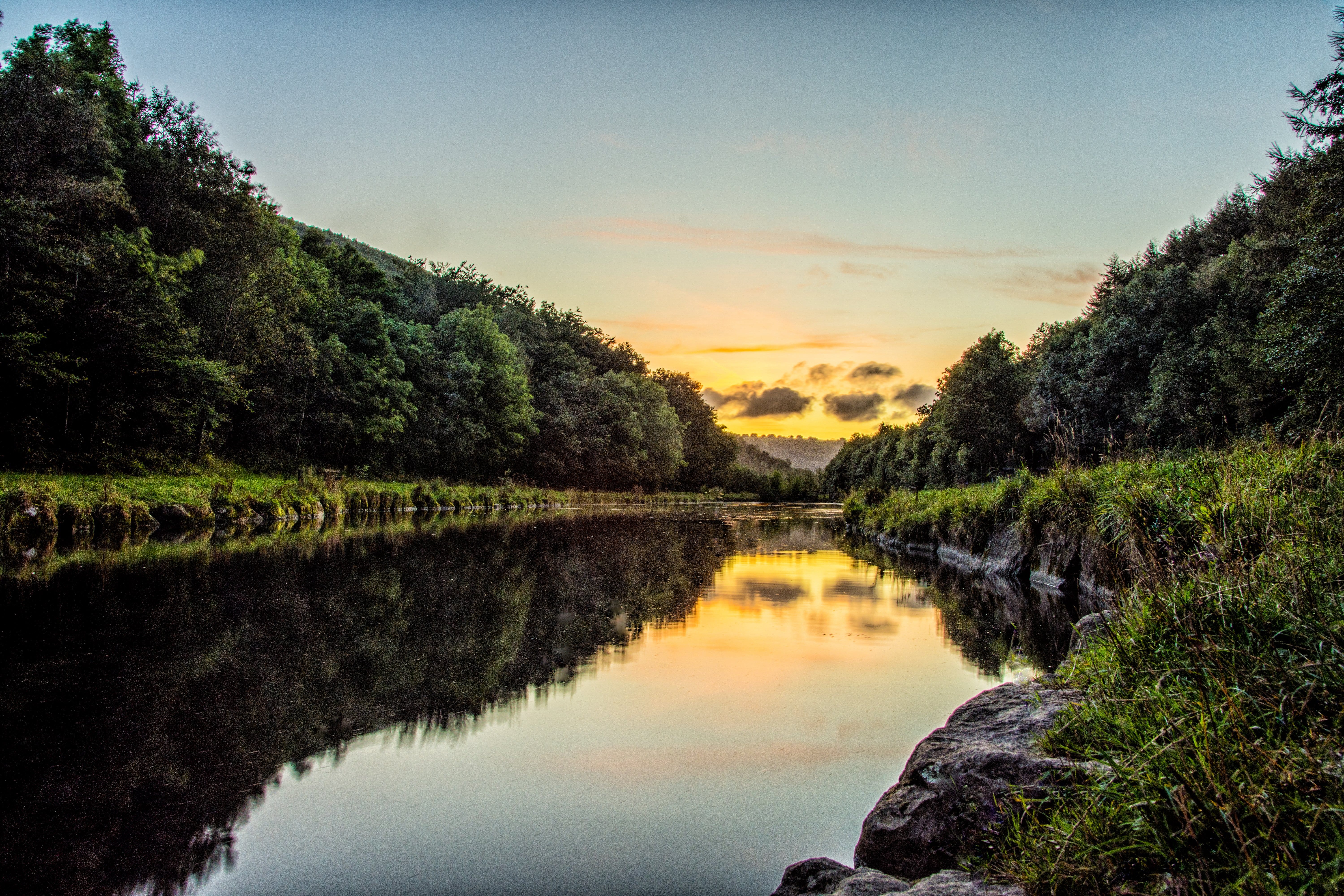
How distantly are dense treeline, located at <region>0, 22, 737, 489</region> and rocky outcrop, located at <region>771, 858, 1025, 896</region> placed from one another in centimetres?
2539

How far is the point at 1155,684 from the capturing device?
2.92 metres

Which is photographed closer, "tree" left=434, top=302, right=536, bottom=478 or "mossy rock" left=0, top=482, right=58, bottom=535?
"mossy rock" left=0, top=482, right=58, bottom=535

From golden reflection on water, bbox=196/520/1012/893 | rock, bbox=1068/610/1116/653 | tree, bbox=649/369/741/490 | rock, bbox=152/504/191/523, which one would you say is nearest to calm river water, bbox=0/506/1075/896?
golden reflection on water, bbox=196/520/1012/893

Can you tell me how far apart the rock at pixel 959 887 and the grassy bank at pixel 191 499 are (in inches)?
709

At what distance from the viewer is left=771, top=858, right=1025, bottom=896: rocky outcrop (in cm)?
221

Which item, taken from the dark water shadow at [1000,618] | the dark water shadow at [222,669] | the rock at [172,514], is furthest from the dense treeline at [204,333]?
the dark water shadow at [1000,618]

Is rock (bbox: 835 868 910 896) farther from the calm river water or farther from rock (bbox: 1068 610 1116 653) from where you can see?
rock (bbox: 1068 610 1116 653)

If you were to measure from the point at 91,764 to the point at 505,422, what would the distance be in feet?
146

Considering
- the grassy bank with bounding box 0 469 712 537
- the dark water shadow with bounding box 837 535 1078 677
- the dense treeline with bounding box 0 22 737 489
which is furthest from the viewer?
the dense treeline with bounding box 0 22 737 489

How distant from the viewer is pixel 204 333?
1161 inches

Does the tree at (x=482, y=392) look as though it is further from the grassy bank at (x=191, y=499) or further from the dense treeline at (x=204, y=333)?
the grassy bank at (x=191, y=499)

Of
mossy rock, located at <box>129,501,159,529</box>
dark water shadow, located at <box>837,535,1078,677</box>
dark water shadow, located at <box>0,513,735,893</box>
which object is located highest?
mossy rock, located at <box>129,501,159,529</box>

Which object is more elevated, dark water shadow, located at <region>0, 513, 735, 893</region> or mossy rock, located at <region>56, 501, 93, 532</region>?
mossy rock, located at <region>56, 501, 93, 532</region>

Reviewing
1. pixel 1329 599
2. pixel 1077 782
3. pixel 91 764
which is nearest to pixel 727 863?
pixel 1077 782
